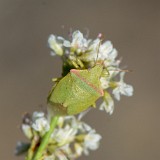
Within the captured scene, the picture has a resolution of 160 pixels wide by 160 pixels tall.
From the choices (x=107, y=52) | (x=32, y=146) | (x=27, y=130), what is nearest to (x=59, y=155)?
(x=32, y=146)

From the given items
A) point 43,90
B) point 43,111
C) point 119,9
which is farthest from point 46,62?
point 43,111

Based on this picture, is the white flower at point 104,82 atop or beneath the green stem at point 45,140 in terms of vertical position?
atop

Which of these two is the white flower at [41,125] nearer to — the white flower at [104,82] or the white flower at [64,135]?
the white flower at [64,135]

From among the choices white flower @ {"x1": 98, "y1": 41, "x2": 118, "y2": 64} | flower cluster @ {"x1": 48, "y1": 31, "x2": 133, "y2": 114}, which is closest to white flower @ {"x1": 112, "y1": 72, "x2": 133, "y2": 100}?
flower cluster @ {"x1": 48, "y1": 31, "x2": 133, "y2": 114}

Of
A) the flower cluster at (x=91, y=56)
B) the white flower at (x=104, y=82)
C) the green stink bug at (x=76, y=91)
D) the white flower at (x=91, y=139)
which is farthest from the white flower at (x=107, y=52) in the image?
the white flower at (x=91, y=139)

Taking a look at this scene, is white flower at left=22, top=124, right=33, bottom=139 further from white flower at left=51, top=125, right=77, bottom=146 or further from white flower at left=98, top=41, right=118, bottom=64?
white flower at left=98, top=41, right=118, bottom=64

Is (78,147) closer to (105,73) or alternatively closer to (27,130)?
(27,130)
